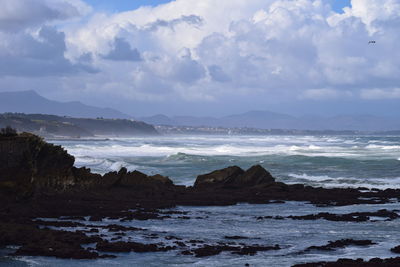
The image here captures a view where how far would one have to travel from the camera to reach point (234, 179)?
136ft

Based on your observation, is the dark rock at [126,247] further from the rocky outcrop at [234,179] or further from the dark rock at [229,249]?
the rocky outcrop at [234,179]

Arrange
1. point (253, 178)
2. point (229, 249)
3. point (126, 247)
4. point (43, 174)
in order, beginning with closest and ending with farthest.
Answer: point (126, 247), point (229, 249), point (43, 174), point (253, 178)

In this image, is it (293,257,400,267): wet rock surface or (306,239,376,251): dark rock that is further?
(306,239,376,251): dark rock

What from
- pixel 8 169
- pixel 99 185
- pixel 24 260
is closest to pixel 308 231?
pixel 24 260

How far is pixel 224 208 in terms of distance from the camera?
32.2 m

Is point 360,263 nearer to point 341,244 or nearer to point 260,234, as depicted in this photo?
point 341,244

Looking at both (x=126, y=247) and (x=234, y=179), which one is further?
(x=234, y=179)

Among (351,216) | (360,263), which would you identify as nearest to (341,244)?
(360,263)

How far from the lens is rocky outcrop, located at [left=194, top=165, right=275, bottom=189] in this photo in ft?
135

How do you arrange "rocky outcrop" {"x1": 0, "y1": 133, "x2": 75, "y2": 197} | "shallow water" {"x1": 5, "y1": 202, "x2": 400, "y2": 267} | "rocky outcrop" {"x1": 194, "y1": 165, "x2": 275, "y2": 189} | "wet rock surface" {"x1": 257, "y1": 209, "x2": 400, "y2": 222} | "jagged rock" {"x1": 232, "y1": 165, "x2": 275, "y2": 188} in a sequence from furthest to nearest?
"jagged rock" {"x1": 232, "y1": 165, "x2": 275, "y2": 188} < "rocky outcrop" {"x1": 194, "y1": 165, "x2": 275, "y2": 189} < "rocky outcrop" {"x1": 0, "y1": 133, "x2": 75, "y2": 197} < "wet rock surface" {"x1": 257, "y1": 209, "x2": 400, "y2": 222} < "shallow water" {"x1": 5, "y1": 202, "x2": 400, "y2": 267}

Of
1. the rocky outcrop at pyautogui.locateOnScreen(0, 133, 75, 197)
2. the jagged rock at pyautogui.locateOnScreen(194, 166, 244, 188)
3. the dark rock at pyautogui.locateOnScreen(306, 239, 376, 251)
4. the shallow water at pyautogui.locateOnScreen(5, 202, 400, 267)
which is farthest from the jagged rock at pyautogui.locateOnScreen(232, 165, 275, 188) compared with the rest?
the dark rock at pyautogui.locateOnScreen(306, 239, 376, 251)

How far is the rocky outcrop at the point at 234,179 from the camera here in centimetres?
4100

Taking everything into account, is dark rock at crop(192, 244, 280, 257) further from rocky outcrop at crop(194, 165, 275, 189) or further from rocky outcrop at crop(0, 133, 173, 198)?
rocky outcrop at crop(194, 165, 275, 189)

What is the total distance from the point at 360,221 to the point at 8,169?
14912 millimetres
